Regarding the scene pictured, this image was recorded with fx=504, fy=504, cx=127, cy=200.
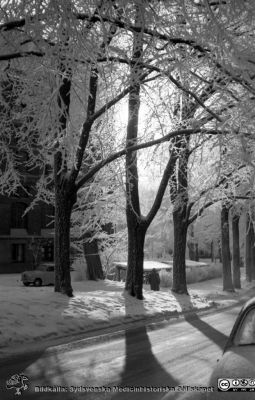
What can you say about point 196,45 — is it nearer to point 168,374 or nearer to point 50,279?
point 168,374

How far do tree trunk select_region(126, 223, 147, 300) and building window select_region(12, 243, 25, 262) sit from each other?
34.9 metres

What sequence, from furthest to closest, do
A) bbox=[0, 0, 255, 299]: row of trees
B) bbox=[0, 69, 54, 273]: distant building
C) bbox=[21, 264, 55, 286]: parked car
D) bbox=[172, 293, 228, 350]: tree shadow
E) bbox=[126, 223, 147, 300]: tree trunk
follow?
bbox=[0, 69, 54, 273]: distant building
bbox=[21, 264, 55, 286]: parked car
bbox=[126, 223, 147, 300]: tree trunk
bbox=[172, 293, 228, 350]: tree shadow
bbox=[0, 0, 255, 299]: row of trees

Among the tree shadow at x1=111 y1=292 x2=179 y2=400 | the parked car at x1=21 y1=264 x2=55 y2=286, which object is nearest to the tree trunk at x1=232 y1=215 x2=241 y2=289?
the parked car at x1=21 y1=264 x2=55 y2=286

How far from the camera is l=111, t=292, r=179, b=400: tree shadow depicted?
6.50 m

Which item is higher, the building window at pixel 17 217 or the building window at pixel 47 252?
the building window at pixel 17 217

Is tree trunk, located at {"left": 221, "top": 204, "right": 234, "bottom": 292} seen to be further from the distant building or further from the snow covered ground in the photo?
Result: the distant building

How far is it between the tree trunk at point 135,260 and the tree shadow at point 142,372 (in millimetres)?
6948

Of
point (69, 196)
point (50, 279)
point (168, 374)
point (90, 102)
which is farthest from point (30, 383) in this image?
point (50, 279)

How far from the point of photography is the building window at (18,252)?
5081cm

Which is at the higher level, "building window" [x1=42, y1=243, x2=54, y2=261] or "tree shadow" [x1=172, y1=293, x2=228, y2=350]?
"building window" [x1=42, y1=243, x2=54, y2=261]

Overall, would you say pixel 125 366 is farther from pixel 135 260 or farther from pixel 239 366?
pixel 135 260

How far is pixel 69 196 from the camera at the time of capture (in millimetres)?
15156

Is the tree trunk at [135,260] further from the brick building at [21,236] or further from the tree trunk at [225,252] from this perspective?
the brick building at [21,236]

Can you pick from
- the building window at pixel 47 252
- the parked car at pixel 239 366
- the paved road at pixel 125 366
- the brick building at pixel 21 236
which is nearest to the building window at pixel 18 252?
the brick building at pixel 21 236
